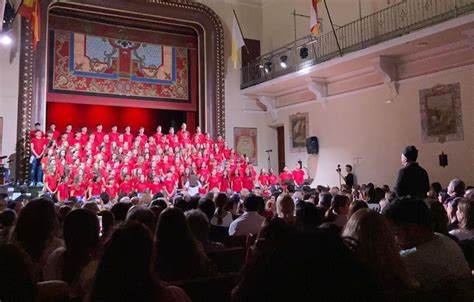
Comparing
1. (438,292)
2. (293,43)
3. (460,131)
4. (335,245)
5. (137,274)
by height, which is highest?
(293,43)

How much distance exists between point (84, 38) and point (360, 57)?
→ 9185 mm

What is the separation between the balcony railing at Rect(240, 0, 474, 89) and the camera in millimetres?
11047

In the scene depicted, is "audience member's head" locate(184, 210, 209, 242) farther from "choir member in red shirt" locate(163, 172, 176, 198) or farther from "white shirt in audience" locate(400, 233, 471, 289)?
"choir member in red shirt" locate(163, 172, 176, 198)

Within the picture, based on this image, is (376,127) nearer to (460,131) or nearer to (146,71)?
(460,131)

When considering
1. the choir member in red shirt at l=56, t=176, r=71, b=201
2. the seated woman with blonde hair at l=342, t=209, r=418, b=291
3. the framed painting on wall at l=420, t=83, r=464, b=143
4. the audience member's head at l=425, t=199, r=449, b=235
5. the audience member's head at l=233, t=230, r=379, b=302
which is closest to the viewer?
the audience member's head at l=233, t=230, r=379, b=302

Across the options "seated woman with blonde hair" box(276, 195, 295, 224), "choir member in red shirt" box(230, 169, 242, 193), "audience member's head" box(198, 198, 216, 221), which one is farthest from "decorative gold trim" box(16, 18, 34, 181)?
"seated woman with blonde hair" box(276, 195, 295, 224)

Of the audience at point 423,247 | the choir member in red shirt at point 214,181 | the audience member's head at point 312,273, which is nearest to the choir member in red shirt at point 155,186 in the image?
the choir member in red shirt at point 214,181

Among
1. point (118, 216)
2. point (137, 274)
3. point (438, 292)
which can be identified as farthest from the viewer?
point (118, 216)

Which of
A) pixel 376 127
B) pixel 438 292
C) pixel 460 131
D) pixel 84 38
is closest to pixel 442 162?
pixel 460 131

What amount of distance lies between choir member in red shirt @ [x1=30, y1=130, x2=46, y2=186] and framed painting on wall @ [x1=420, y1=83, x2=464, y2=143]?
33.8ft

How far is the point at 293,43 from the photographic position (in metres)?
16.2

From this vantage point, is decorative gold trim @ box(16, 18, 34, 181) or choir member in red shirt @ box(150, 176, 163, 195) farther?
decorative gold trim @ box(16, 18, 34, 181)

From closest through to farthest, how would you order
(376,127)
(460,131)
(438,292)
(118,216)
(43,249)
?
(438,292) → (43,249) → (118,216) → (460,131) → (376,127)

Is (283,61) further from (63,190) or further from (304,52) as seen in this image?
(63,190)
